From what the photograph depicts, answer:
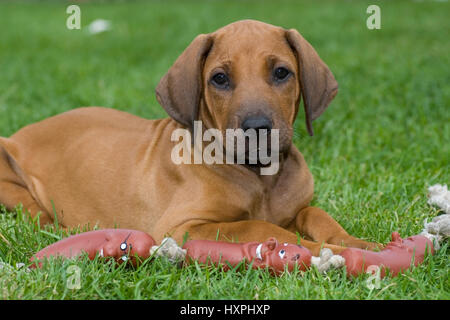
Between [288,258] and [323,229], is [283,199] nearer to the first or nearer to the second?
[323,229]

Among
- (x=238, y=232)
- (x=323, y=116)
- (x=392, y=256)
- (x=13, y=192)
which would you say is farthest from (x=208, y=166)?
(x=323, y=116)

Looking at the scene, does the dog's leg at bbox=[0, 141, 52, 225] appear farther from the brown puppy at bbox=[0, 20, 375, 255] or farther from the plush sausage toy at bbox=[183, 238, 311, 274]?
the plush sausage toy at bbox=[183, 238, 311, 274]

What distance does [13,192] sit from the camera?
202 inches

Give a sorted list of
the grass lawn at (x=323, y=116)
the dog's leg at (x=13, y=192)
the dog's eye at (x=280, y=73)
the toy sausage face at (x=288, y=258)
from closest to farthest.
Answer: the grass lawn at (x=323, y=116) < the toy sausage face at (x=288, y=258) < the dog's eye at (x=280, y=73) < the dog's leg at (x=13, y=192)

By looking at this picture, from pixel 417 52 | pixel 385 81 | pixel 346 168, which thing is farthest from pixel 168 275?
pixel 417 52

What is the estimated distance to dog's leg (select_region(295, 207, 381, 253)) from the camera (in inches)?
155

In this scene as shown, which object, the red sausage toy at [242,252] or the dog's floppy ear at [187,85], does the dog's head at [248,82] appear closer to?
the dog's floppy ear at [187,85]

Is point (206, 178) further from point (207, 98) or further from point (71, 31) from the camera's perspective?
point (71, 31)

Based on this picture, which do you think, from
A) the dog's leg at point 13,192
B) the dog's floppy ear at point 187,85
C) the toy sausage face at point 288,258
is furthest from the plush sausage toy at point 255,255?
the dog's leg at point 13,192

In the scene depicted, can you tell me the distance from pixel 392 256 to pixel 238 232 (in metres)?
0.95

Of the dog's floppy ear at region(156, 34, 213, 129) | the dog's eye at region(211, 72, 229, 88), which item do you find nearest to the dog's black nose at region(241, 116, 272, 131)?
the dog's eye at region(211, 72, 229, 88)

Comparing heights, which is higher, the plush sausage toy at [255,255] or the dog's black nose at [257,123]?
the dog's black nose at [257,123]

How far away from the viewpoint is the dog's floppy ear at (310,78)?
4301 mm

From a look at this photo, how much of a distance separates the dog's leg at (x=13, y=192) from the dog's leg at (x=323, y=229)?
2.00 m
